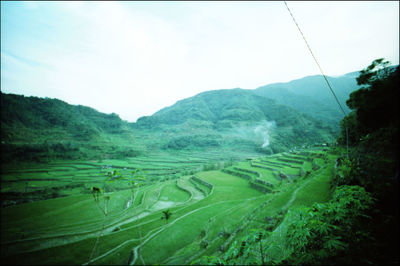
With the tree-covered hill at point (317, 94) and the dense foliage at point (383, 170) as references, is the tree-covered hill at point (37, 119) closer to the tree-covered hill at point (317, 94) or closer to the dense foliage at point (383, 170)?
the dense foliage at point (383, 170)

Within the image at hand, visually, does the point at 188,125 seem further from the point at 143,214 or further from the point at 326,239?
the point at 326,239

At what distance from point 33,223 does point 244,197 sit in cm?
2640

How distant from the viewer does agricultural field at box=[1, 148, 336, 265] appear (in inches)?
393

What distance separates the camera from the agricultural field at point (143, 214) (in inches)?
393

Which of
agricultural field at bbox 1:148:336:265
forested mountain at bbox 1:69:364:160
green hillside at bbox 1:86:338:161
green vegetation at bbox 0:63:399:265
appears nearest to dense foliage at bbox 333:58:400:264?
green vegetation at bbox 0:63:399:265

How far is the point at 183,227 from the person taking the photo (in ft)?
46.9

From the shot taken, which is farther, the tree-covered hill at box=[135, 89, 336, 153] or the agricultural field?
the tree-covered hill at box=[135, 89, 336, 153]

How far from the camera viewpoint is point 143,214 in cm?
1980

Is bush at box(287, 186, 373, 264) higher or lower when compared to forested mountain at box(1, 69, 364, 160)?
lower

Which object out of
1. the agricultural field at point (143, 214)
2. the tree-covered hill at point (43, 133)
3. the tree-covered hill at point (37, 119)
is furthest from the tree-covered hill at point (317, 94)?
the tree-covered hill at point (37, 119)

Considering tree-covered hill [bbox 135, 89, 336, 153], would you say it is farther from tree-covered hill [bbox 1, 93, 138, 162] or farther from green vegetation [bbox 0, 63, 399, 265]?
green vegetation [bbox 0, 63, 399, 265]

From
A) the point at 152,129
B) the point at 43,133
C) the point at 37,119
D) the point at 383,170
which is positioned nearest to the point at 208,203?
the point at 383,170

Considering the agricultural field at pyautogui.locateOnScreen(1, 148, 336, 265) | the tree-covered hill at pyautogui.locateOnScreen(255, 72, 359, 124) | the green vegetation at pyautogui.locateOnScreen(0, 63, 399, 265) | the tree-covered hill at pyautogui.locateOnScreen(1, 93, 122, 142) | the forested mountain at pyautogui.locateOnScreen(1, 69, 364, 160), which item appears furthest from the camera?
the tree-covered hill at pyautogui.locateOnScreen(255, 72, 359, 124)

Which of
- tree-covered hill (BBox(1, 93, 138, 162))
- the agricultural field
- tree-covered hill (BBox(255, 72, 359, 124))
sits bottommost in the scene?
the agricultural field
